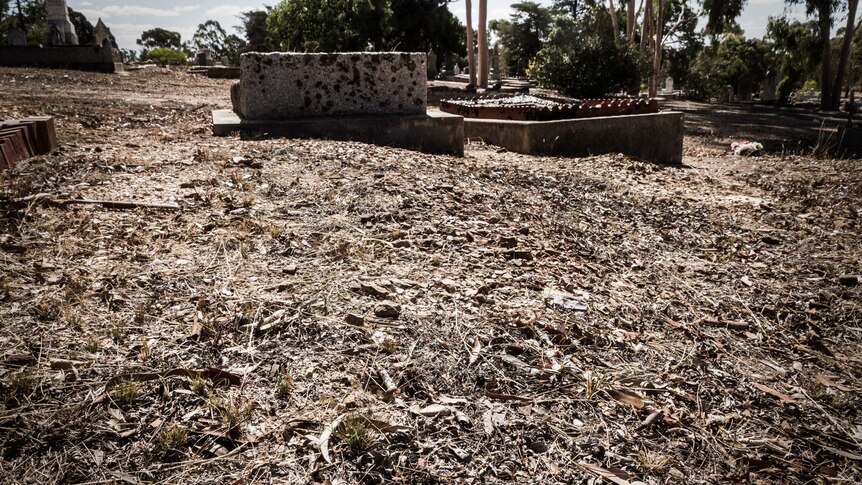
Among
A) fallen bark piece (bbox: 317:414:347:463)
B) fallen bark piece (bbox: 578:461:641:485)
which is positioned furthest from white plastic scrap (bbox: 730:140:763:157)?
fallen bark piece (bbox: 317:414:347:463)

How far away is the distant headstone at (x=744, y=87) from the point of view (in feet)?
112

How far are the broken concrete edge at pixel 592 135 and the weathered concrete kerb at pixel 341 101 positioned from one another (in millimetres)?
1263

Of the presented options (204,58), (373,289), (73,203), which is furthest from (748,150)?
(204,58)

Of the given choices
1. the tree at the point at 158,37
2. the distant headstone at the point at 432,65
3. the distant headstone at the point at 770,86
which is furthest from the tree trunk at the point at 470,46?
the tree at the point at 158,37

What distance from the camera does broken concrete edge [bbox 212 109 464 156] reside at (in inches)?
223

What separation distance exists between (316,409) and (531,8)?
49.7m

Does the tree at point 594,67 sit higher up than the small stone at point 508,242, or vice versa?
the tree at point 594,67

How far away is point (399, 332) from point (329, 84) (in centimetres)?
436

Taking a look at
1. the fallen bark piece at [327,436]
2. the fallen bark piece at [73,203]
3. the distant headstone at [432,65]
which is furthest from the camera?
the distant headstone at [432,65]

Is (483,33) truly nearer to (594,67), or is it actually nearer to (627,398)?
(594,67)

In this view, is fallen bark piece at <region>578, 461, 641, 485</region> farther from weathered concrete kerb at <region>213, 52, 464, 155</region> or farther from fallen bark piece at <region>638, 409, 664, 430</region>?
weathered concrete kerb at <region>213, 52, 464, 155</region>

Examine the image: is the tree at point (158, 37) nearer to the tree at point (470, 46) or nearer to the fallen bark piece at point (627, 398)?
the tree at point (470, 46)

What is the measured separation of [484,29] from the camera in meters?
21.3

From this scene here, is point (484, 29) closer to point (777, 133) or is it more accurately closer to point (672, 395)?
point (777, 133)
